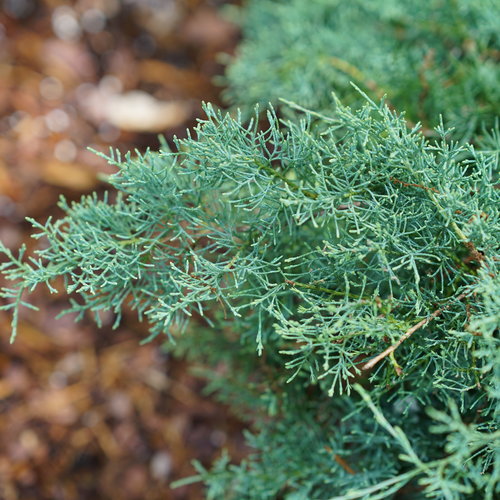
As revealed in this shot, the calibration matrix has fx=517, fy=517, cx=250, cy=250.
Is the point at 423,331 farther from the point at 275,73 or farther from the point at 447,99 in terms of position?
the point at 275,73

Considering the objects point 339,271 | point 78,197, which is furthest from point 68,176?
point 339,271

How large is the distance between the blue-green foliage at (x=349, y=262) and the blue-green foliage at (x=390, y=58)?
19 centimetres

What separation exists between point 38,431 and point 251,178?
3.88ft

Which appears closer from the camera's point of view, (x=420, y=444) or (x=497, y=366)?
(x=497, y=366)

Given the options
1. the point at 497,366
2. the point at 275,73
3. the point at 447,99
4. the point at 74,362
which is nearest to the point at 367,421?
the point at 497,366

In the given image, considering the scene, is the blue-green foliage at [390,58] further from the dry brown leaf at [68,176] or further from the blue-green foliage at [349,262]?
the dry brown leaf at [68,176]

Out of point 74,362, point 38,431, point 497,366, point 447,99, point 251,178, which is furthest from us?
point 74,362

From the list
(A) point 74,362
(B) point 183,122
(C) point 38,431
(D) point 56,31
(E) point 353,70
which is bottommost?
(C) point 38,431

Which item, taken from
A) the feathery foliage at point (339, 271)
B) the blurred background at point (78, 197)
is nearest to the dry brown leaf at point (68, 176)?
the blurred background at point (78, 197)

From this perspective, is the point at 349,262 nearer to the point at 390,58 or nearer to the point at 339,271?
the point at 339,271

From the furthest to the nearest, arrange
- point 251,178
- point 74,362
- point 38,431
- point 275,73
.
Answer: point 74,362
point 38,431
point 275,73
point 251,178

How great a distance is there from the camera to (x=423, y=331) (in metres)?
0.69

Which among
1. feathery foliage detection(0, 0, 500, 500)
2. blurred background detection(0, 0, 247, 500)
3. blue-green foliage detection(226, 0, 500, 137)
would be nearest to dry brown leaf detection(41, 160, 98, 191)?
blurred background detection(0, 0, 247, 500)

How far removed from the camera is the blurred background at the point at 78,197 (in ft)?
4.73
